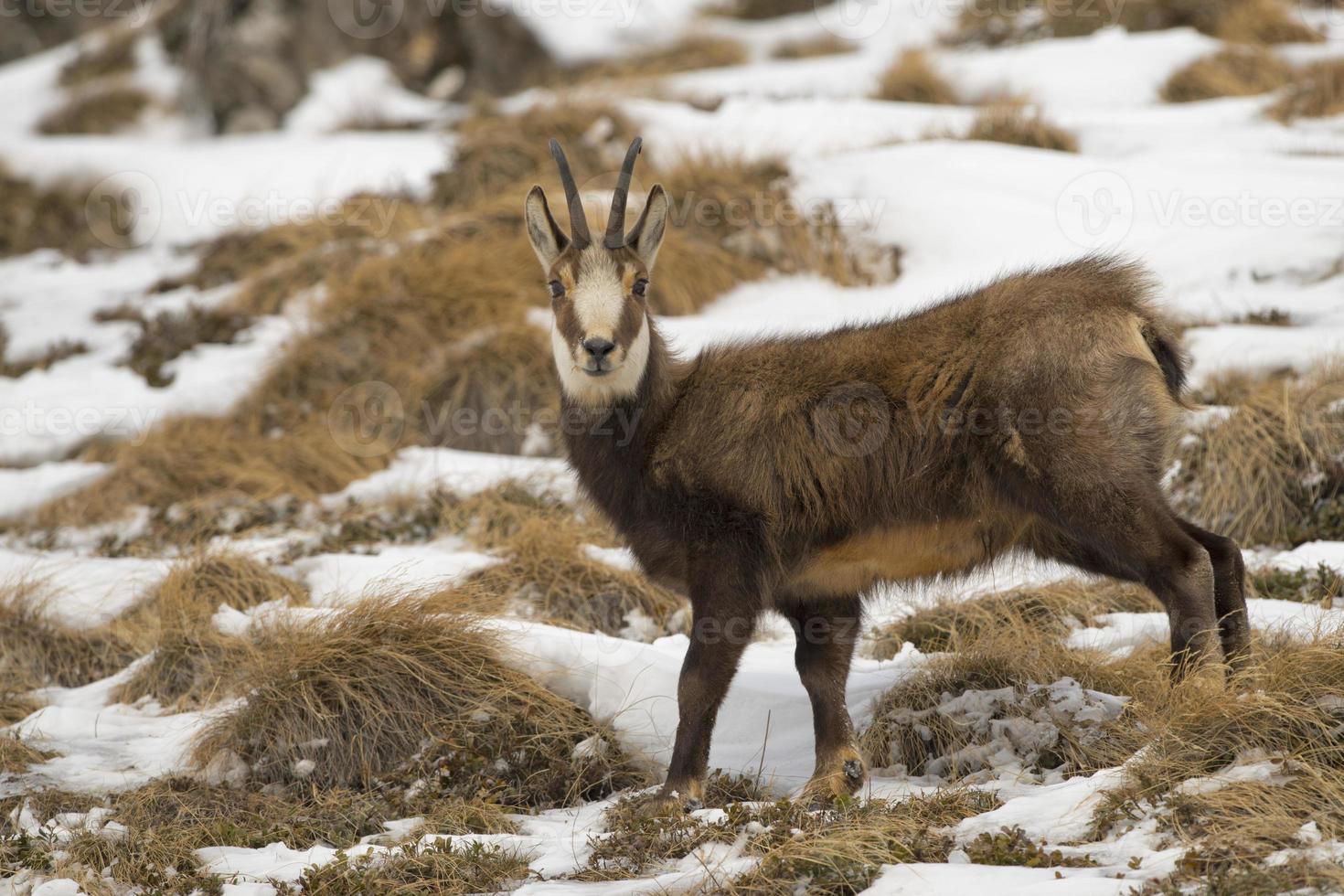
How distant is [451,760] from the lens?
5102mm

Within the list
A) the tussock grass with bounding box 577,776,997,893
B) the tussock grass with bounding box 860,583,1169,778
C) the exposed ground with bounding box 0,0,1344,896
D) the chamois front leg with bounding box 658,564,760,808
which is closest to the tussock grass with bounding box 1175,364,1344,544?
the exposed ground with bounding box 0,0,1344,896

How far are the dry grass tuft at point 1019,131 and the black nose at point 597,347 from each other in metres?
6.76

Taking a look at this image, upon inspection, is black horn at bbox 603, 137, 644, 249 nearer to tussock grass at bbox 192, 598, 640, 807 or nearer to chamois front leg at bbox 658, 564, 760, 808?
chamois front leg at bbox 658, 564, 760, 808

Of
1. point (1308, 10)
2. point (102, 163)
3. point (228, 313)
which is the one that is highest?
point (1308, 10)

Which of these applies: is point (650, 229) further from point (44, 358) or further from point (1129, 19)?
point (1129, 19)

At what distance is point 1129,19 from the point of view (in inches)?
516

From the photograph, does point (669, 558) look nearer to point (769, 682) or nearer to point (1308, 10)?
point (769, 682)

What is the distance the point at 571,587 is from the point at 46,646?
280 cm

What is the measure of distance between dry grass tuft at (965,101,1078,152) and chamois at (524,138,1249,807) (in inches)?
231

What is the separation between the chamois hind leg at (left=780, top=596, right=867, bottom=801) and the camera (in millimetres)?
4746

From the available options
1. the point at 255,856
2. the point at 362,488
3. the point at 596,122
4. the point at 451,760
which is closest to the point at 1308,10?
the point at 596,122

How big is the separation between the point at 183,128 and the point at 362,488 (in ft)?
26.2

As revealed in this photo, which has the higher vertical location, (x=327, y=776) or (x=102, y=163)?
(x=102, y=163)

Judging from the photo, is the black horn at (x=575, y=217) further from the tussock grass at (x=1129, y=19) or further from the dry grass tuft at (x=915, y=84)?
the tussock grass at (x=1129, y=19)
